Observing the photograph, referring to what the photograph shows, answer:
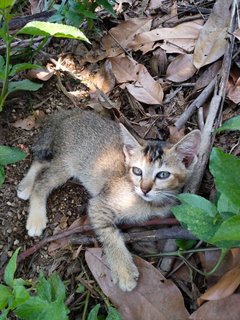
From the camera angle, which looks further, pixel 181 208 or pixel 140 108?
pixel 140 108

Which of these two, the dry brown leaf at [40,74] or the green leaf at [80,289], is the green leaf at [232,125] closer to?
the green leaf at [80,289]

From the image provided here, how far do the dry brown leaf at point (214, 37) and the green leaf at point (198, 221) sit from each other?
192 centimetres

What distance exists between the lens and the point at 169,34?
468 cm

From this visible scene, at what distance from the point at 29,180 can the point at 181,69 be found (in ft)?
5.41

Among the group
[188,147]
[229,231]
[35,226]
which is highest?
[229,231]

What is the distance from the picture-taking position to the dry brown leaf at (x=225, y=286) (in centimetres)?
294

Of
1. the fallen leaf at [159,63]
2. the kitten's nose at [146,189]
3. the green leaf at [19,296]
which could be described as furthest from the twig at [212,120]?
the green leaf at [19,296]

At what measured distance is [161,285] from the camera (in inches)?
130

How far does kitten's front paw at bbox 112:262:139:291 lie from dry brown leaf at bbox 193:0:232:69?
1.87 metres

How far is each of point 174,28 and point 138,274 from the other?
2385 mm

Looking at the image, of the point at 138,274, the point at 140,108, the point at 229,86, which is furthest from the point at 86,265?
the point at 229,86

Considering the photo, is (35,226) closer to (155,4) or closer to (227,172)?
(227,172)

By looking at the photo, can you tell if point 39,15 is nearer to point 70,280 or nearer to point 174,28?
point 174,28

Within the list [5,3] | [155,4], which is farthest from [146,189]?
[155,4]
